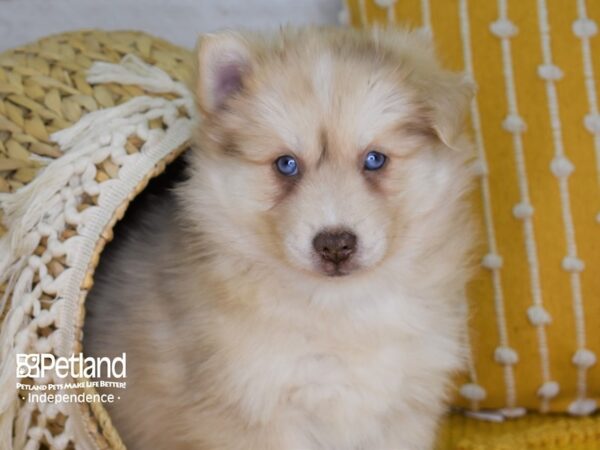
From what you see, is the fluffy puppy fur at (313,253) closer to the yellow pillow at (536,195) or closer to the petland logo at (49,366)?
the petland logo at (49,366)

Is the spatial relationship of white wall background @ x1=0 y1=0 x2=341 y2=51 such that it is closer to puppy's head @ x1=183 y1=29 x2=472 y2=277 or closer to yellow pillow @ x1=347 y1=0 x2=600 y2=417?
yellow pillow @ x1=347 y1=0 x2=600 y2=417

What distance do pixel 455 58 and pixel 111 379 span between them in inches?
52.9

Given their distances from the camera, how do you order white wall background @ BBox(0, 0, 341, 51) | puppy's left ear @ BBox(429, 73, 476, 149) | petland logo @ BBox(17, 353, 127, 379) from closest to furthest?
puppy's left ear @ BBox(429, 73, 476, 149) < petland logo @ BBox(17, 353, 127, 379) < white wall background @ BBox(0, 0, 341, 51)

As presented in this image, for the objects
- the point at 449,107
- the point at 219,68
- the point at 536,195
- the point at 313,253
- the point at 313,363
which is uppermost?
the point at 219,68

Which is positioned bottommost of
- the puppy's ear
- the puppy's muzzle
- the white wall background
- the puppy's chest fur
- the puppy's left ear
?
the puppy's chest fur

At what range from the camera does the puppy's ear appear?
2.03 m

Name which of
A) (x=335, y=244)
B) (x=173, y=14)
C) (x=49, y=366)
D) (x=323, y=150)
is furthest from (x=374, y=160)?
(x=173, y=14)

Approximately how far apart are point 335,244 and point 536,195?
94 centimetres

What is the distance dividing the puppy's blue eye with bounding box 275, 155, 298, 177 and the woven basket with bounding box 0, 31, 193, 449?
393mm

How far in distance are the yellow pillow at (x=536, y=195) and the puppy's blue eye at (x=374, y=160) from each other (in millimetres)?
679

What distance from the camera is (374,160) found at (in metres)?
2.01

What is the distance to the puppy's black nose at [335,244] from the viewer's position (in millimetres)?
1876

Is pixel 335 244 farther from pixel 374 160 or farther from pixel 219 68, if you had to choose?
pixel 219 68

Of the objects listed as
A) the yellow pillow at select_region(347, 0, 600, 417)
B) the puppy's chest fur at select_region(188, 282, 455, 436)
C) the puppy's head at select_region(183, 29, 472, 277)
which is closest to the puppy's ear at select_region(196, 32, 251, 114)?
the puppy's head at select_region(183, 29, 472, 277)
